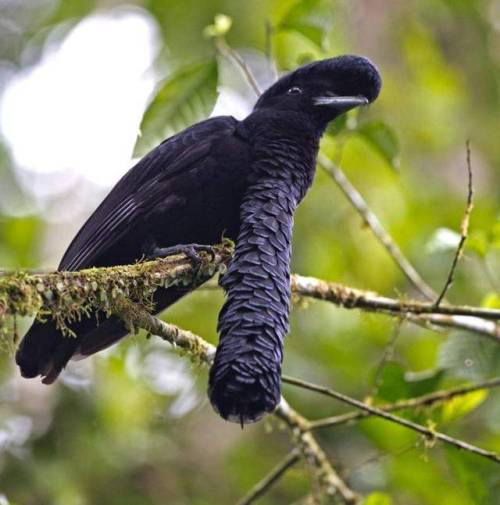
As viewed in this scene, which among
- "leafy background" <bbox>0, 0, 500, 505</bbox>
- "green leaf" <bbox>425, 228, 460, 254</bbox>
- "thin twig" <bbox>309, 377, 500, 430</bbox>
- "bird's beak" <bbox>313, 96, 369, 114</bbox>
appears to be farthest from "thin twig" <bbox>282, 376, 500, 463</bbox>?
"bird's beak" <bbox>313, 96, 369, 114</bbox>

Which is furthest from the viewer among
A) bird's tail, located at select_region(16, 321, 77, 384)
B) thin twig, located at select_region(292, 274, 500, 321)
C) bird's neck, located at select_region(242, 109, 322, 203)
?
thin twig, located at select_region(292, 274, 500, 321)

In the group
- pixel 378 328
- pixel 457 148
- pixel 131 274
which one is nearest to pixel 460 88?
pixel 457 148

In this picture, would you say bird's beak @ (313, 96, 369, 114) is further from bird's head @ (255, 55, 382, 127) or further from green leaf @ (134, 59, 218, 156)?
green leaf @ (134, 59, 218, 156)

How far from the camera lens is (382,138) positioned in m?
4.50

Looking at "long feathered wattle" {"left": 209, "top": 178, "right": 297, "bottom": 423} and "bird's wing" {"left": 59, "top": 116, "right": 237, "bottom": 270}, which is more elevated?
"bird's wing" {"left": 59, "top": 116, "right": 237, "bottom": 270}

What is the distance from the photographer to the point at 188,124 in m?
4.25

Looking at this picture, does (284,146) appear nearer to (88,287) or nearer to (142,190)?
(142,190)

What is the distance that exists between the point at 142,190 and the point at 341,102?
880 mm

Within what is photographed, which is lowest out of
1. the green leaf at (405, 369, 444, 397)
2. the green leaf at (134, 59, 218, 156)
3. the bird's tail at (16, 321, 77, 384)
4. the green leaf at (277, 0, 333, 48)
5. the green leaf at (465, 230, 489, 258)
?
the green leaf at (405, 369, 444, 397)

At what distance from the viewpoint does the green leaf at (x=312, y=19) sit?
4309 mm

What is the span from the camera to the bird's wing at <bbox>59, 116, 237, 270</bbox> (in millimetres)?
3748

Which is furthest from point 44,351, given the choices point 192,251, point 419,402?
point 419,402

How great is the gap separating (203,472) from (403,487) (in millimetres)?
2039

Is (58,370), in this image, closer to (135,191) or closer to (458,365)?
(135,191)
